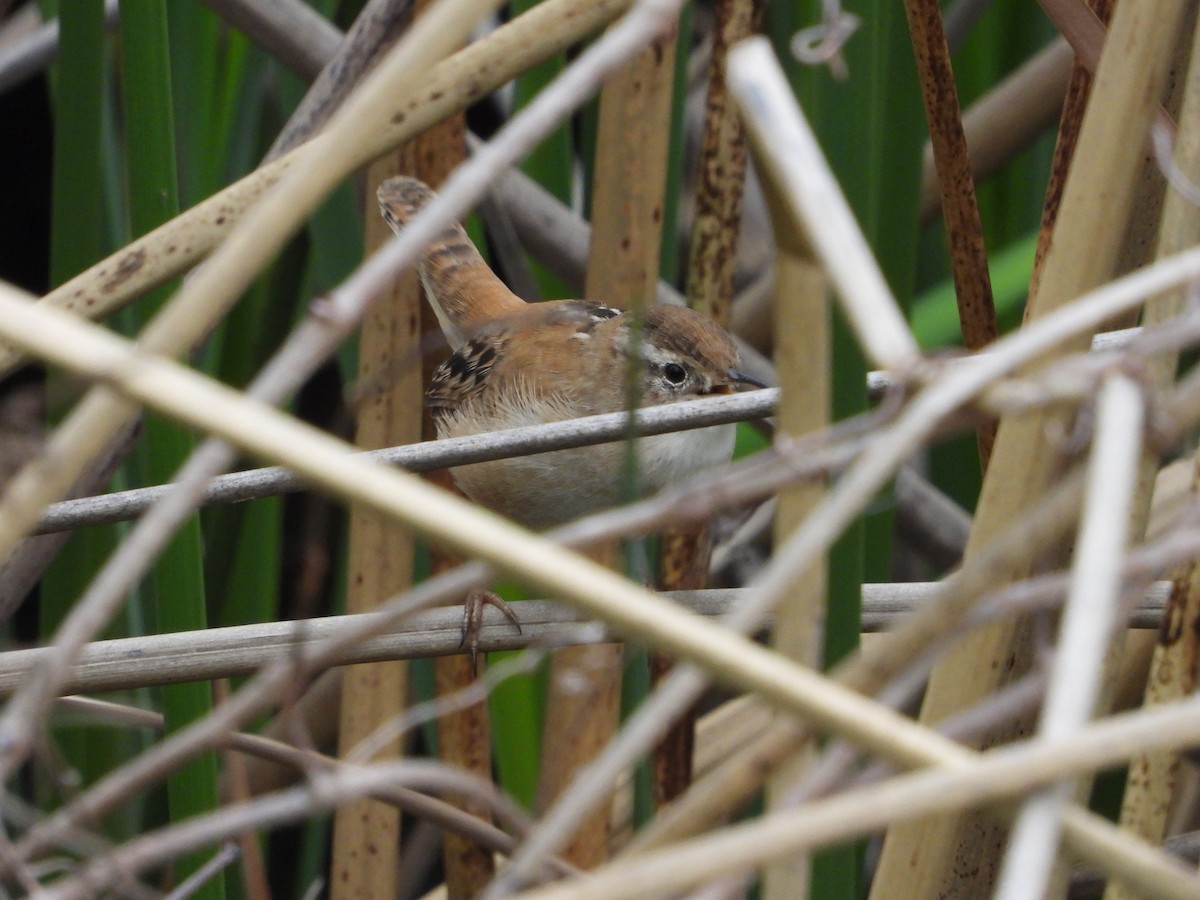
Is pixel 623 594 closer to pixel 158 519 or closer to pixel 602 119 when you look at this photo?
pixel 158 519

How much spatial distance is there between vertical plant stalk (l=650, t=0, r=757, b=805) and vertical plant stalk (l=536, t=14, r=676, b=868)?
0.27ft

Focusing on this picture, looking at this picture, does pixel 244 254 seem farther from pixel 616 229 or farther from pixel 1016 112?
pixel 1016 112

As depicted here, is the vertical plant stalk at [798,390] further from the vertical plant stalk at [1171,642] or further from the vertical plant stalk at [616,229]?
the vertical plant stalk at [616,229]

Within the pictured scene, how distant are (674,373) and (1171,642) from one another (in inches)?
50.0

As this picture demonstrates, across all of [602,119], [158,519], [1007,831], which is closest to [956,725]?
[158,519]

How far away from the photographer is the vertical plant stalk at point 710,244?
7.25ft

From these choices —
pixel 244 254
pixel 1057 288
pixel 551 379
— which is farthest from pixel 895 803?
pixel 551 379

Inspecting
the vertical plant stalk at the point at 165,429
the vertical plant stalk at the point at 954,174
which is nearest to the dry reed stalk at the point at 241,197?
the vertical plant stalk at the point at 165,429

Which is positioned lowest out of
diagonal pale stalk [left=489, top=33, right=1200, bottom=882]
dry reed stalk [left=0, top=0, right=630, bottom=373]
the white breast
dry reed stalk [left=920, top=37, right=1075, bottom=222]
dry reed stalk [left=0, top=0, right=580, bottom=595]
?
diagonal pale stalk [left=489, top=33, right=1200, bottom=882]

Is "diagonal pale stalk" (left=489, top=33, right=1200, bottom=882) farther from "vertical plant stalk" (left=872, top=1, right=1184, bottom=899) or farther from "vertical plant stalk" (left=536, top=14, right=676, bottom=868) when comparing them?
"vertical plant stalk" (left=536, top=14, right=676, bottom=868)

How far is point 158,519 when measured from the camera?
0.85 meters

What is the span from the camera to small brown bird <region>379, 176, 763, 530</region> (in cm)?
240

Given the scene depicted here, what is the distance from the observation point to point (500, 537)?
31.0 inches

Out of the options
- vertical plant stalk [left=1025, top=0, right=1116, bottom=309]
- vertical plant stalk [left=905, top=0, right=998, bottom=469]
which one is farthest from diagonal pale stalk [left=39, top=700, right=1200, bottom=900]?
vertical plant stalk [left=905, top=0, right=998, bottom=469]
